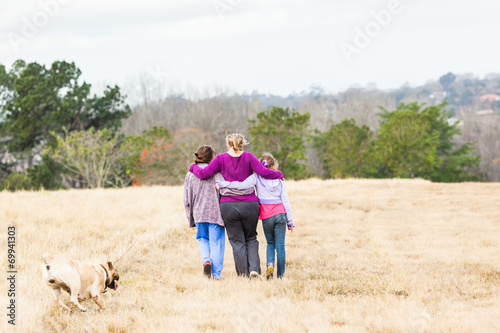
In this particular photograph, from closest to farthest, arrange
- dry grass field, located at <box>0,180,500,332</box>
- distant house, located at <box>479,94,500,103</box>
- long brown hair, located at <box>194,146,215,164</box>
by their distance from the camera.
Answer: dry grass field, located at <box>0,180,500,332</box>
long brown hair, located at <box>194,146,215,164</box>
distant house, located at <box>479,94,500,103</box>

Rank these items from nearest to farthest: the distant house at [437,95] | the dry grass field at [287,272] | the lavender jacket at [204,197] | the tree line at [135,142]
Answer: the dry grass field at [287,272], the lavender jacket at [204,197], the tree line at [135,142], the distant house at [437,95]

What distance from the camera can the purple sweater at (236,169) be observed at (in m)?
6.90

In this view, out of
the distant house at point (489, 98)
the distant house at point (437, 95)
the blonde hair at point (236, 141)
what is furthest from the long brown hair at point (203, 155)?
the distant house at point (437, 95)

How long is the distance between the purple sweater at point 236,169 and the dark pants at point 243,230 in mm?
99

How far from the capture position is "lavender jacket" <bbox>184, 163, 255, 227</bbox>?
23.1 ft

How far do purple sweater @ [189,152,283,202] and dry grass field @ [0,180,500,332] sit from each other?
116 centimetres

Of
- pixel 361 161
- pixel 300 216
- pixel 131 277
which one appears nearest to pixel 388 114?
pixel 361 161

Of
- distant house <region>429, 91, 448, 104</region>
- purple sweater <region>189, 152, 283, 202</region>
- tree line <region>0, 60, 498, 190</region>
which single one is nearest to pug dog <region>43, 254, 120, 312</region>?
purple sweater <region>189, 152, 283, 202</region>

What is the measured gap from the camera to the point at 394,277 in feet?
23.9

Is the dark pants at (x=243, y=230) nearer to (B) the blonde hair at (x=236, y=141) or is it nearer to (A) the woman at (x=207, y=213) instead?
(A) the woman at (x=207, y=213)

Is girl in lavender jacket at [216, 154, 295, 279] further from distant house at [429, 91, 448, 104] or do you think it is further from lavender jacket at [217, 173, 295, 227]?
distant house at [429, 91, 448, 104]

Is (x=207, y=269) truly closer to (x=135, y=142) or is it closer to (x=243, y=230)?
(x=243, y=230)

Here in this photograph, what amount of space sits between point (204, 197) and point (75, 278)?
256 cm

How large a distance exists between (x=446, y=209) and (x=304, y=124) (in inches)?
915
